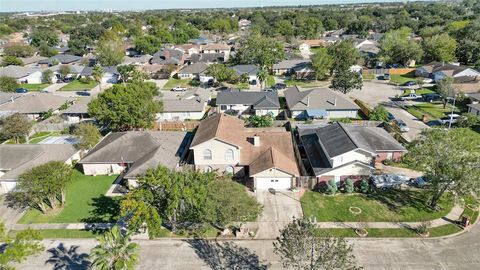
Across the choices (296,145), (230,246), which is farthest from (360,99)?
(230,246)

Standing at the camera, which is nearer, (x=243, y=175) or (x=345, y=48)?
(x=243, y=175)

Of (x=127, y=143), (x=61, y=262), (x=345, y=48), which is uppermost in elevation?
(x=345, y=48)

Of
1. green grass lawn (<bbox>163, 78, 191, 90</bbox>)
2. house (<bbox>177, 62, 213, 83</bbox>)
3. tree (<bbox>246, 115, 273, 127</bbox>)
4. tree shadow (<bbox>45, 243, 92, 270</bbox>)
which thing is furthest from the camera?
house (<bbox>177, 62, 213, 83</bbox>)

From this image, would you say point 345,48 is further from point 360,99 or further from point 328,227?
point 328,227

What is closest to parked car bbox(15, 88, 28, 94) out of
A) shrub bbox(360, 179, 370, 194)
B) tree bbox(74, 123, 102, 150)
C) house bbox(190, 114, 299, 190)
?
tree bbox(74, 123, 102, 150)

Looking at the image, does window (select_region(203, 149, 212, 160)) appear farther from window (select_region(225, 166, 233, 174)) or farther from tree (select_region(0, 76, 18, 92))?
tree (select_region(0, 76, 18, 92))

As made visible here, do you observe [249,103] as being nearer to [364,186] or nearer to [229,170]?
[229,170]

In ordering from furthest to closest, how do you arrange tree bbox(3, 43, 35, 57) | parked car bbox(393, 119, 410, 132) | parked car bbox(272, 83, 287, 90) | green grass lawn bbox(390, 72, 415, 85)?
tree bbox(3, 43, 35, 57) < green grass lawn bbox(390, 72, 415, 85) < parked car bbox(272, 83, 287, 90) < parked car bbox(393, 119, 410, 132)
